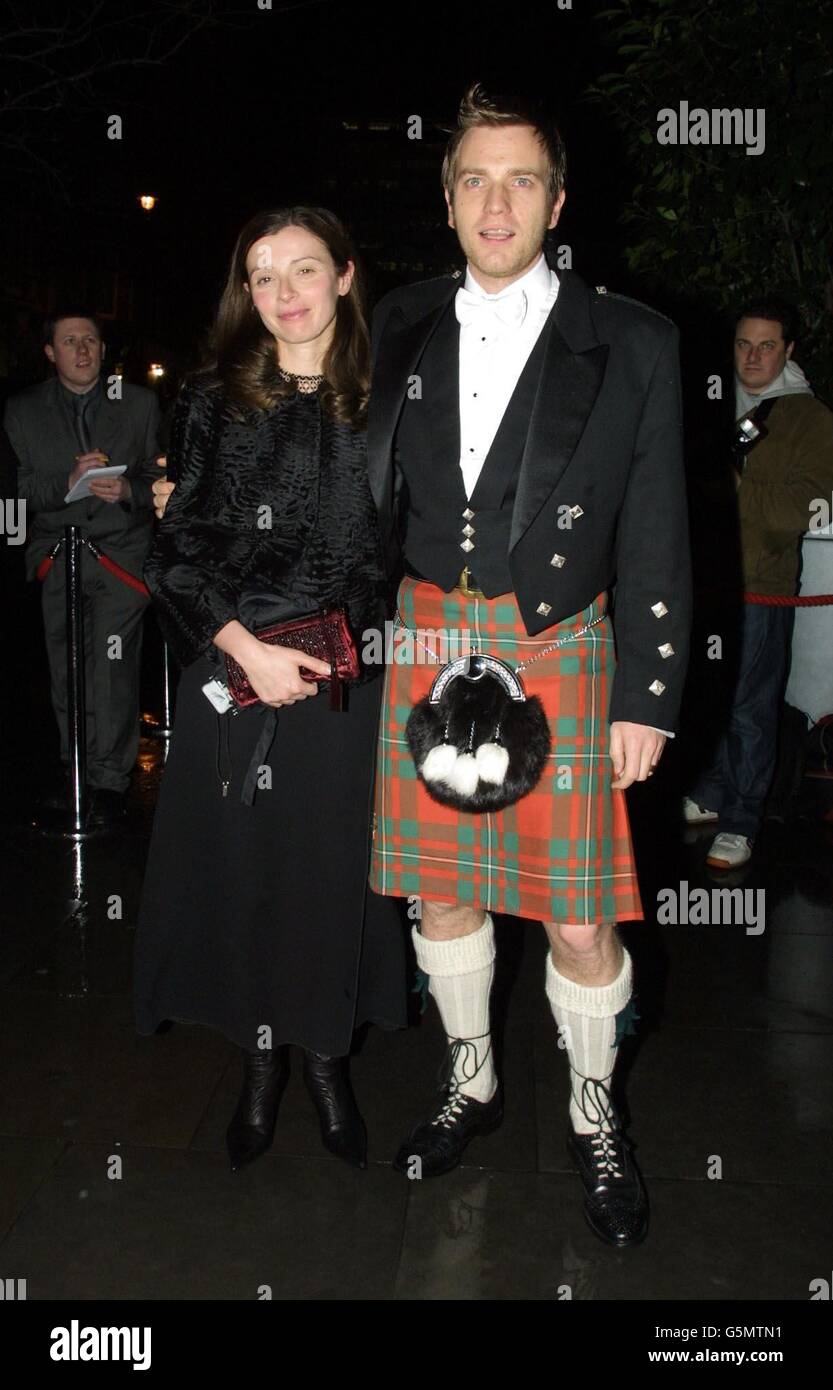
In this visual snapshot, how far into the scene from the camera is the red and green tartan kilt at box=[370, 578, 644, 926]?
2.60 metres

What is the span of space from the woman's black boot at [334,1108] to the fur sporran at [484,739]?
76cm

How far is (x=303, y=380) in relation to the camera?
2717 millimetres

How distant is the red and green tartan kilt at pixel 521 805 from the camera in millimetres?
2602

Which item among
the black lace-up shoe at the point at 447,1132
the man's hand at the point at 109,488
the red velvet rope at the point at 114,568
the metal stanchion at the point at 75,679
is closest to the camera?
the black lace-up shoe at the point at 447,1132

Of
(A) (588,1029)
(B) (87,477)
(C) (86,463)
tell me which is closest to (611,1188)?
(A) (588,1029)

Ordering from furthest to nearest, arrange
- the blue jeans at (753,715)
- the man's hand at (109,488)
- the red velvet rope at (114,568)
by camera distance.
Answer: the red velvet rope at (114,568) < the man's hand at (109,488) < the blue jeans at (753,715)

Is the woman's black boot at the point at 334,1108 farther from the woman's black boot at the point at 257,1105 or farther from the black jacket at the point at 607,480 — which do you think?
the black jacket at the point at 607,480

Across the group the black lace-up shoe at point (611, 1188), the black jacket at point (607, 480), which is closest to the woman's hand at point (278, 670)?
the black jacket at point (607, 480)

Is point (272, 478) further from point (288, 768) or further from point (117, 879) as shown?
point (117, 879)

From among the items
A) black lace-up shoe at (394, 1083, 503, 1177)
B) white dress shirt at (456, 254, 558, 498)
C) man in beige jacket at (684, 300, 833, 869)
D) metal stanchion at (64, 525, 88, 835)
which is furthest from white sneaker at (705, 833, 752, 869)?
white dress shirt at (456, 254, 558, 498)

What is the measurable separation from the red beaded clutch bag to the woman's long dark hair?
0.42 meters

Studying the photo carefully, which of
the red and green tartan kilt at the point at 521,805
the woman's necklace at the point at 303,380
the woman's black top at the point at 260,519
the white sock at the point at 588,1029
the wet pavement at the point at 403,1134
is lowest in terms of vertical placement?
the wet pavement at the point at 403,1134

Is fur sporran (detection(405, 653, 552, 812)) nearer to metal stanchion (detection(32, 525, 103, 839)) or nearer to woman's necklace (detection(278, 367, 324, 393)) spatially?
woman's necklace (detection(278, 367, 324, 393))
